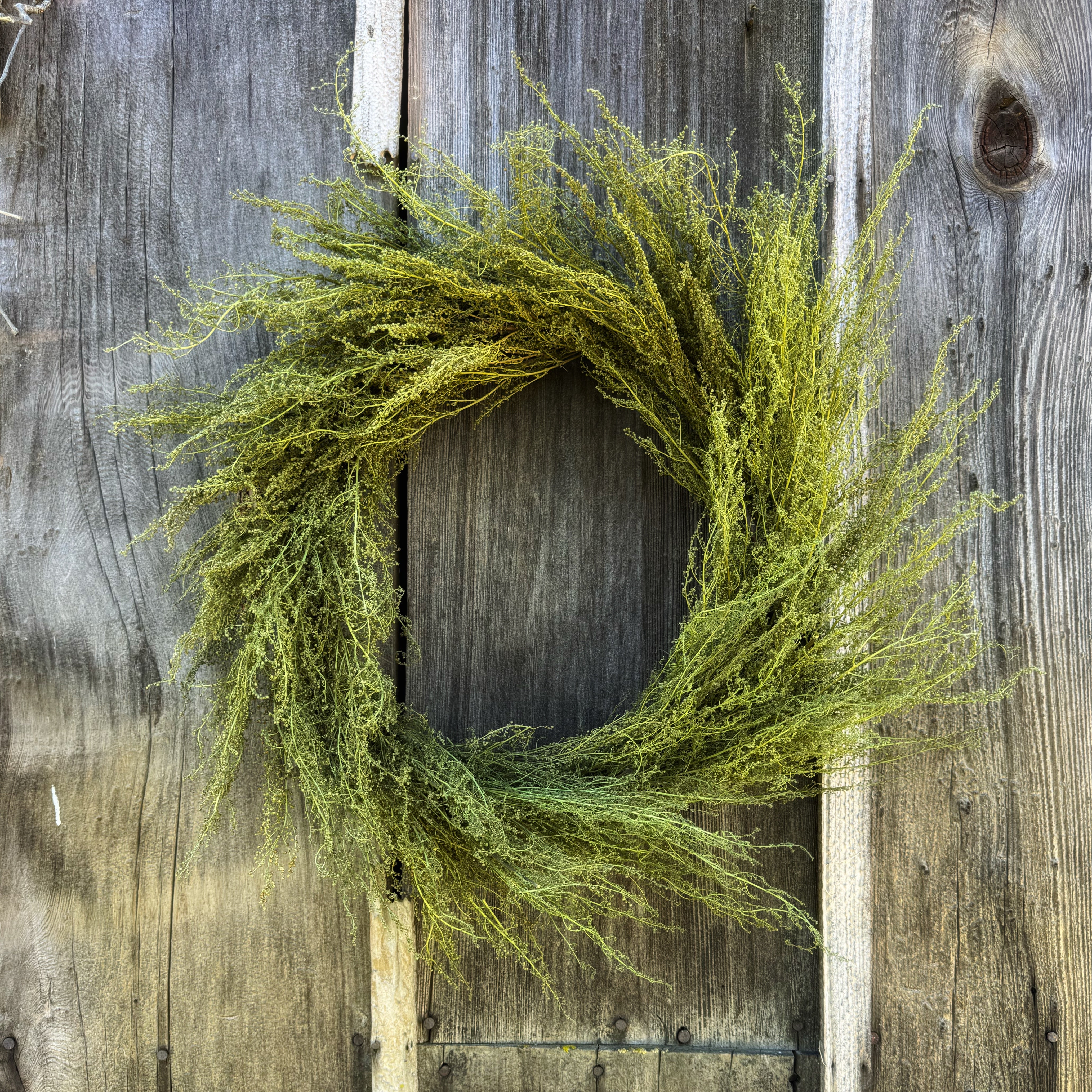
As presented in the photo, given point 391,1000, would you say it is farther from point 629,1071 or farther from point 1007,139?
point 1007,139

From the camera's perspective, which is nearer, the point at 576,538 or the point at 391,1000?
the point at 391,1000

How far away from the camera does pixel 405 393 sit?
1.48 meters

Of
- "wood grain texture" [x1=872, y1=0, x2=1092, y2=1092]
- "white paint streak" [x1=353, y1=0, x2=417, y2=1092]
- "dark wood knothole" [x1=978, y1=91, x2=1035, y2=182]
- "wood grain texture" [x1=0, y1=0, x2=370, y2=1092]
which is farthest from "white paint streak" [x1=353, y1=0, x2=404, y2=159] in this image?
"dark wood knothole" [x1=978, y1=91, x2=1035, y2=182]

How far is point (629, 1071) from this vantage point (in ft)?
6.06

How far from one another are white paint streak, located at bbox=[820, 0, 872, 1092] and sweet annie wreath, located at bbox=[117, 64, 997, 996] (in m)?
0.16

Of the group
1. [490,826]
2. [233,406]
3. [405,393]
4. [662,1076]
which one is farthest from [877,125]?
[662,1076]

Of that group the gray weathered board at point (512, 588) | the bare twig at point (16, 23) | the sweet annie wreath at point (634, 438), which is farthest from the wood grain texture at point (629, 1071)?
the bare twig at point (16, 23)

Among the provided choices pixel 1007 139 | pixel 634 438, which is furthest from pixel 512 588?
pixel 1007 139

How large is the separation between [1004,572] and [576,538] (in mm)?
997

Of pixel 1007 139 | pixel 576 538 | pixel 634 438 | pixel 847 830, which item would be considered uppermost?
pixel 1007 139

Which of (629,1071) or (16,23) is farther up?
(16,23)

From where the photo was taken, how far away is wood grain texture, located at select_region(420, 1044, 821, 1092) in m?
1.84

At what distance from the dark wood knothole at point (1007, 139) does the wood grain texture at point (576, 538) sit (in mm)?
421

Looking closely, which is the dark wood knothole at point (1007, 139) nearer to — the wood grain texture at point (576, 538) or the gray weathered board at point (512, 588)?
the gray weathered board at point (512, 588)
